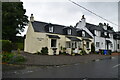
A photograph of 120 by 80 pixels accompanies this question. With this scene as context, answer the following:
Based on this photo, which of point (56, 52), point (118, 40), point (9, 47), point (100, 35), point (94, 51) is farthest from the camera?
point (118, 40)

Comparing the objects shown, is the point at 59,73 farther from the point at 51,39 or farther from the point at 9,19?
the point at 9,19

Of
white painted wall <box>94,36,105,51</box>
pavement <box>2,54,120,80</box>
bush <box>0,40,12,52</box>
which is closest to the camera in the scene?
pavement <box>2,54,120,80</box>

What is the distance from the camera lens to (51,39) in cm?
2384

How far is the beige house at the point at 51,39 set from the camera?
2298 centimetres

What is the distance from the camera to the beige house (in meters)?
23.0

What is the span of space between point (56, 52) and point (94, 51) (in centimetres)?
1242

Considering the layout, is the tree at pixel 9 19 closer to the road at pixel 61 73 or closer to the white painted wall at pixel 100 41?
the white painted wall at pixel 100 41

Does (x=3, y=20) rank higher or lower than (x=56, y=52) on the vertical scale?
higher

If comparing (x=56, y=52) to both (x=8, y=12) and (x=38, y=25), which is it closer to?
(x=38, y=25)

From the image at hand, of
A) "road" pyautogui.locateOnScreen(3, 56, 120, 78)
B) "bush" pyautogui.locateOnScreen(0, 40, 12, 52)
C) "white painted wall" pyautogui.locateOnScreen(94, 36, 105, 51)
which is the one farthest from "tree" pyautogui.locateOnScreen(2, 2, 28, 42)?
"road" pyautogui.locateOnScreen(3, 56, 120, 78)

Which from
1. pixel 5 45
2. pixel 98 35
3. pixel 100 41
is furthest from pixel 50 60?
pixel 100 41

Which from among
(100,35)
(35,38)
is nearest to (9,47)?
(35,38)

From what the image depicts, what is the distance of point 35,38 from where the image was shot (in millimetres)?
22984

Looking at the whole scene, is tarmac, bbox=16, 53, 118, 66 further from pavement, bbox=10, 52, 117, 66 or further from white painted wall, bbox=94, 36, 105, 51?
white painted wall, bbox=94, 36, 105, 51
